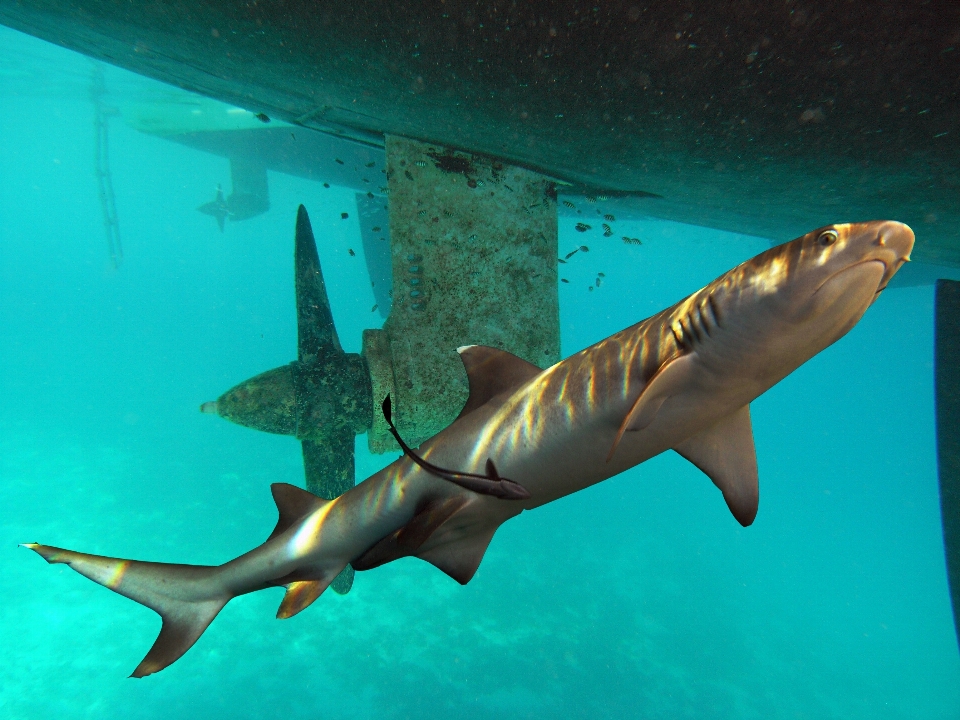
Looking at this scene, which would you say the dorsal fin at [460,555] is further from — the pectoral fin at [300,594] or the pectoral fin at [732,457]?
the pectoral fin at [732,457]

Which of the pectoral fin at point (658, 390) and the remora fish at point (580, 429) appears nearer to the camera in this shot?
the remora fish at point (580, 429)

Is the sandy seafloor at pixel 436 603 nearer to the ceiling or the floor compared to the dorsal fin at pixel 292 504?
nearer to the floor

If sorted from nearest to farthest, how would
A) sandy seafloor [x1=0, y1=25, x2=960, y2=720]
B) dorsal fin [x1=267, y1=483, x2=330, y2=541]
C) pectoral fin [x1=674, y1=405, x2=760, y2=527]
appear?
pectoral fin [x1=674, y1=405, x2=760, y2=527] → dorsal fin [x1=267, y1=483, x2=330, y2=541] → sandy seafloor [x1=0, y1=25, x2=960, y2=720]

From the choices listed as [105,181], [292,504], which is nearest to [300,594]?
[292,504]

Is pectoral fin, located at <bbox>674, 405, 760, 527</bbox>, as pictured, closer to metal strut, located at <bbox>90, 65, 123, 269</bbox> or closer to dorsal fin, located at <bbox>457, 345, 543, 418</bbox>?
dorsal fin, located at <bbox>457, 345, 543, 418</bbox>

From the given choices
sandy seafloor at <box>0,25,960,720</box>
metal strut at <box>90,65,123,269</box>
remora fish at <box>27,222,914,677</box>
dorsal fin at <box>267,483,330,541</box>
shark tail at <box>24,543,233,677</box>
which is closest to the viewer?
remora fish at <box>27,222,914,677</box>

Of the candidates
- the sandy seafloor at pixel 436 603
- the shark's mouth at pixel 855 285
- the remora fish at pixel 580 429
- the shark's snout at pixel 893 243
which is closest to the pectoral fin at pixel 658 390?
the remora fish at pixel 580 429

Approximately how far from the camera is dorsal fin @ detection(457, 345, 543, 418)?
264cm

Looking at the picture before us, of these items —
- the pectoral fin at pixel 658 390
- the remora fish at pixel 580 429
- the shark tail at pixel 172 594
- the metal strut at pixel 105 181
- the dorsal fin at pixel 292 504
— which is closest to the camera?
the remora fish at pixel 580 429

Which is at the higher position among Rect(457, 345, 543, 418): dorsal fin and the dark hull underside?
the dark hull underside

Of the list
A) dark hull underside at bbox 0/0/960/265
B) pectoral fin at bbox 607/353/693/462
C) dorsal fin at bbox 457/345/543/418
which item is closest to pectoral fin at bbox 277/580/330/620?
dorsal fin at bbox 457/345/543/418

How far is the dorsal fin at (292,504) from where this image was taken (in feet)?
9.12

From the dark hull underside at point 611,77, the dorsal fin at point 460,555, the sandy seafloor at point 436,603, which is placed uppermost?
the dark hull underside at point 611,77

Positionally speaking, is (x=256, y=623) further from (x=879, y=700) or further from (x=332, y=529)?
(x=879, y=700)
